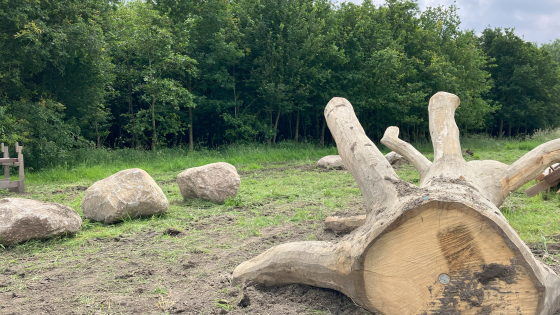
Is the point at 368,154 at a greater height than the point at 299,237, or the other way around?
the point at 368,154

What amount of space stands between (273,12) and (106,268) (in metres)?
16.4

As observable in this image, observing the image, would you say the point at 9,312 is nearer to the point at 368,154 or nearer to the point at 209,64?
the point at 368,154

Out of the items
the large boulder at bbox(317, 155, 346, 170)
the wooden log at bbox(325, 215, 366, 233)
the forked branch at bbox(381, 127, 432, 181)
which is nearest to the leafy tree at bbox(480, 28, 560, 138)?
the large boulder at bbox(317, 155, 346, 170)

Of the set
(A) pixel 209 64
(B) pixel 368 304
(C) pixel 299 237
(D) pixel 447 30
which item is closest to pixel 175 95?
(A) pixel 209 64

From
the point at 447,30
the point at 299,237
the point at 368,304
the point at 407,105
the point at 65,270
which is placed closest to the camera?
the point at 368,304

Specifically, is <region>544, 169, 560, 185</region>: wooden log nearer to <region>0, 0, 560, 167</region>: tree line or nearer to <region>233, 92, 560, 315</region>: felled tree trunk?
<region>233, 92, 560, 315</region>: felled tree trunk

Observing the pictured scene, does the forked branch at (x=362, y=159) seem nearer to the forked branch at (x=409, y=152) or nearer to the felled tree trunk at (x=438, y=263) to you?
the felled tree trunk at (x=438, y=263)

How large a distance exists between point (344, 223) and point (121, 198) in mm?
3074

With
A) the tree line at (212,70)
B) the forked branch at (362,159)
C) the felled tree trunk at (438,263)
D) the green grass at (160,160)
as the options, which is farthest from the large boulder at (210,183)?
the tree line at (212,70)

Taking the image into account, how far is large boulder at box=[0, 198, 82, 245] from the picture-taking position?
4.19m

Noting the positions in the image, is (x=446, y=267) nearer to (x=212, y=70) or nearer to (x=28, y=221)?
(x=28, y=221)

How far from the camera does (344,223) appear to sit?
14.3ft

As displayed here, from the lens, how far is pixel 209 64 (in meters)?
17.5

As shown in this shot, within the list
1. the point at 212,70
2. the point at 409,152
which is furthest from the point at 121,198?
the point at 212,70
